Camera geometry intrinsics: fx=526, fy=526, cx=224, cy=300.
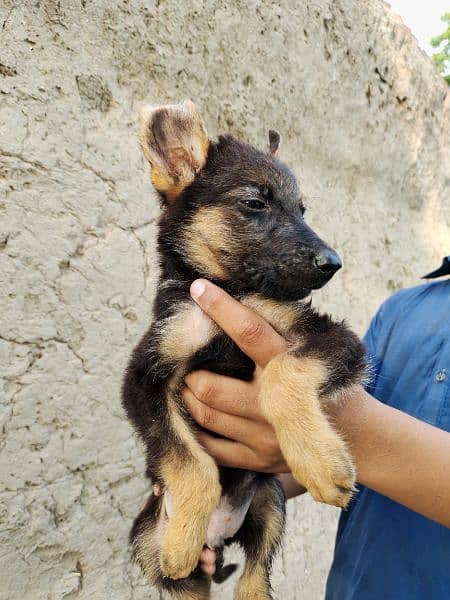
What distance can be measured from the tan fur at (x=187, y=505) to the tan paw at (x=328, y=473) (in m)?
0.37

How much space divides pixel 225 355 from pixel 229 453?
346 millimetres

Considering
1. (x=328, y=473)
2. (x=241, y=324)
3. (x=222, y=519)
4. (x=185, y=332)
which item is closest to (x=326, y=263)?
(x=241, y=324)

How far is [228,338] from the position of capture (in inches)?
75.8

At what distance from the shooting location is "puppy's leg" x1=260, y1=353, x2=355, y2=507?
1.51 meters

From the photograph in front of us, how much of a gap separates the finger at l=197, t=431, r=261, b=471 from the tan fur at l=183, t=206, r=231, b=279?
24.2 inches

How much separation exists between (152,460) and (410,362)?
1.11m

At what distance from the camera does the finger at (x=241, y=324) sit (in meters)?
1.73

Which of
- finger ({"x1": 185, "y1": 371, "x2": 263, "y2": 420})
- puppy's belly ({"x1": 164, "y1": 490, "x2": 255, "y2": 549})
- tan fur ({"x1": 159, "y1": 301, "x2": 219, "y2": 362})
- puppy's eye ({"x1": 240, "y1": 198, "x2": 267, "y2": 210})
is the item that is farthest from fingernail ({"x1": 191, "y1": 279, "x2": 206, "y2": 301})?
puppy's belly ({"x1": 164, "y1": 490, "x2": 255, "y2": 549})

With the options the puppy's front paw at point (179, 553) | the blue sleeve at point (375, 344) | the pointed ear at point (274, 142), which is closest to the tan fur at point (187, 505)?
the puppy's front paw at point (179, 553)

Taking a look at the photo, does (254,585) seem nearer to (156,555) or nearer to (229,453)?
(156,555)

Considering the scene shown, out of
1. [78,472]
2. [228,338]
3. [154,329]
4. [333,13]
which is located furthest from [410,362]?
[333,13]

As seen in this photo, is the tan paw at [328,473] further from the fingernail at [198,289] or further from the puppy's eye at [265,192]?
the puppy's eye at [265,192]

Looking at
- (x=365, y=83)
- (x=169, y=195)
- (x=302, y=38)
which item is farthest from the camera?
(x=365, y=83)

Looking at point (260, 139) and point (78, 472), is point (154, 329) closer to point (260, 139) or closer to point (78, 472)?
point (78, 472)
